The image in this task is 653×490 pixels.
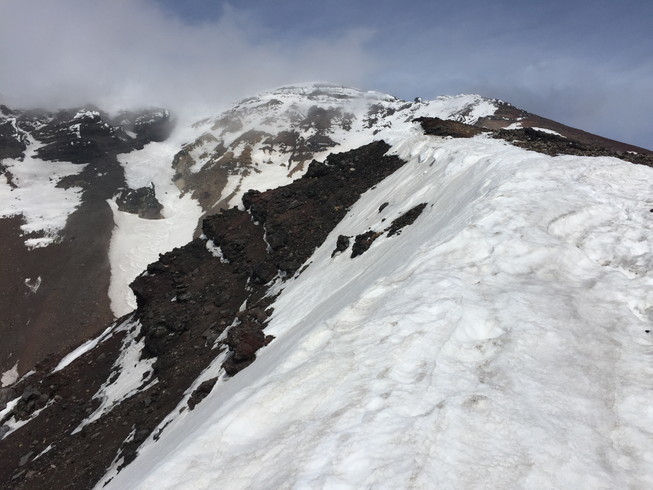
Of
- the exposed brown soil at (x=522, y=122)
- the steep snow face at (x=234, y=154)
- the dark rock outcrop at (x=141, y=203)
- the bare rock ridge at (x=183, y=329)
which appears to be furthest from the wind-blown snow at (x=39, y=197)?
the exposed brown soil at (x=522, y=122)

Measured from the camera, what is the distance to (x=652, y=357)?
19.6 feet

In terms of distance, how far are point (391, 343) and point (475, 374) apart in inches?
58.8

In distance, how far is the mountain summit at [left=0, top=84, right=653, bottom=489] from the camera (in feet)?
17.1

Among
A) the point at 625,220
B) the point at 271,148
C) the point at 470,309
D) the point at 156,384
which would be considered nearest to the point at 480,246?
the point at 470,309

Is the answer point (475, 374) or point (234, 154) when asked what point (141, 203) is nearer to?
point (234, 154)

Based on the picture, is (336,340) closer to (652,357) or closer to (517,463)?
(517,463)

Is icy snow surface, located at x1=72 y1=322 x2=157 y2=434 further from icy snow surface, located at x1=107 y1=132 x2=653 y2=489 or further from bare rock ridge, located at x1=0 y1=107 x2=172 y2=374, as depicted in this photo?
bare rock ridge, located at x1=0 y1=107 x2=172 y2=374

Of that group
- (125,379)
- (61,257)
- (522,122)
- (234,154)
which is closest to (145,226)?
(61,257)

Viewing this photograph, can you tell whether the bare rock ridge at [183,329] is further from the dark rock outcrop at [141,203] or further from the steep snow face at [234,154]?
the dark rock outcrop at [141,203]

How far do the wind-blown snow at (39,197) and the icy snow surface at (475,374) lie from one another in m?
69.8

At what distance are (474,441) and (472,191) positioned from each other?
374 inches

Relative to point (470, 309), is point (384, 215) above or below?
above

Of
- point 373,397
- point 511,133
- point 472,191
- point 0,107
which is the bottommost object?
point 373,397

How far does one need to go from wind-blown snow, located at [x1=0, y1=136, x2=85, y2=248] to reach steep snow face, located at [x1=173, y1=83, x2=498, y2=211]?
24739 mm
